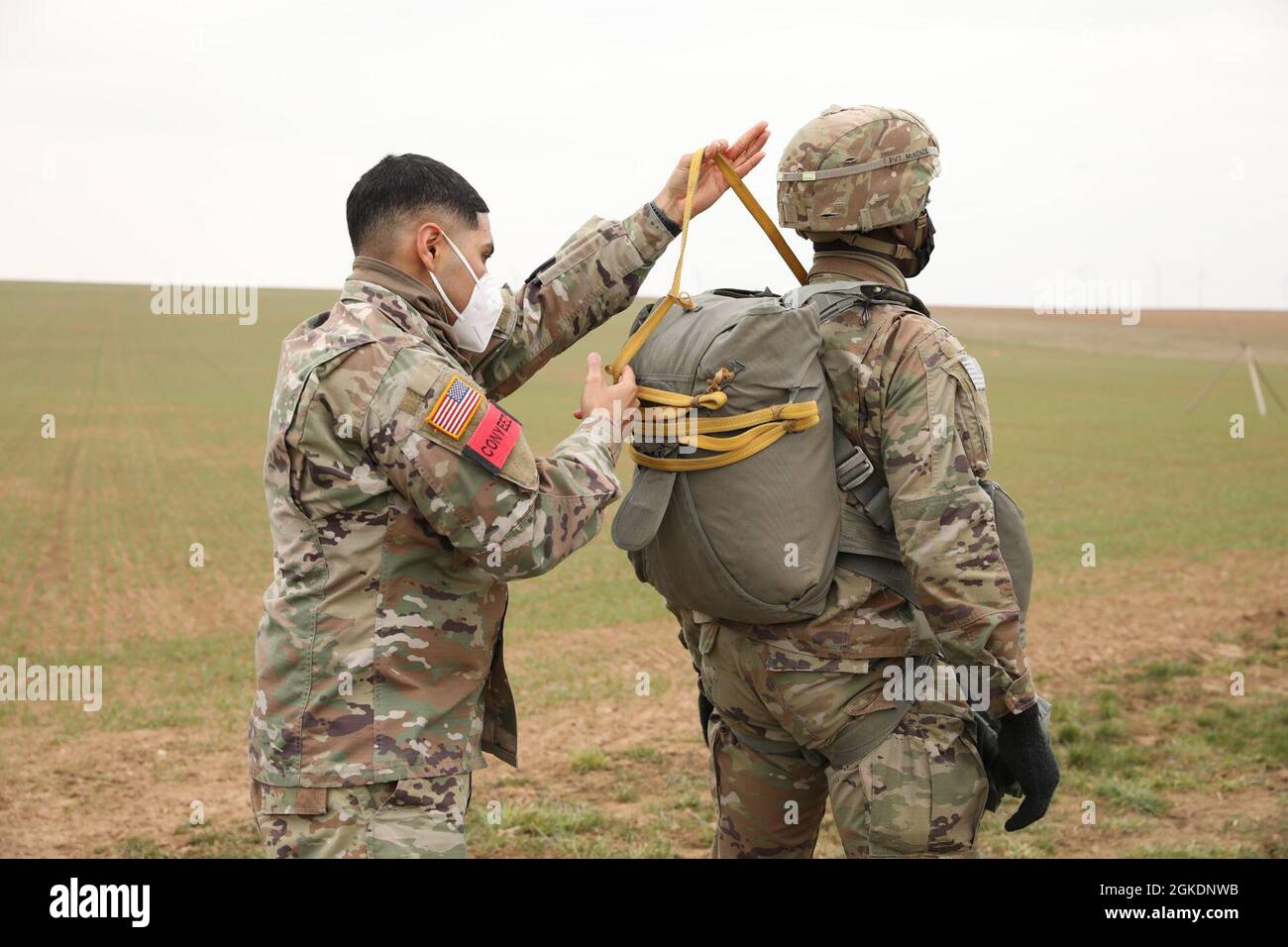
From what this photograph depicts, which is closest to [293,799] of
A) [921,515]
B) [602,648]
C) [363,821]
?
[363,821]

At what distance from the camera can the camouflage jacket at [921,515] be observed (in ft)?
11.1

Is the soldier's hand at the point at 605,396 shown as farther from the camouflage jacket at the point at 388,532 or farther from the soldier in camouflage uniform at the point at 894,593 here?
the soldier in camouflage uniform at the point at 894,593

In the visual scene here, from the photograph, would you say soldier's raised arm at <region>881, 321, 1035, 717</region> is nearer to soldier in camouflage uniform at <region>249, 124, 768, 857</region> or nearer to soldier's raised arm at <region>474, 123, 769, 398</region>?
soldier in camouflage uniform at <region>249, 124, 768, 857</region>

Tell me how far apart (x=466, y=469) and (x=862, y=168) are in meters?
1.48

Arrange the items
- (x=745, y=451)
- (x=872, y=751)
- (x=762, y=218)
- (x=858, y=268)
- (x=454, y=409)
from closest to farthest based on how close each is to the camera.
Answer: (x=454, y=409), (x=745, y=451), (x=872, y=751), (x=858, y=268), (x=762, y=218)

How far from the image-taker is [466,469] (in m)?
3.19

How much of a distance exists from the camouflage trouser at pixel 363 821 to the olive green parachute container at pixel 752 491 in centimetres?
89

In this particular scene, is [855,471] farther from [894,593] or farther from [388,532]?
[388,532]

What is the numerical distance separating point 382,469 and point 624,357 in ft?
2.86

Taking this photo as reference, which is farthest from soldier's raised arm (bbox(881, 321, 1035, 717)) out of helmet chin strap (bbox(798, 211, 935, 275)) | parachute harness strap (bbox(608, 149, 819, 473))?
helmet chin strap (bbox(798, 211, 935, 275))

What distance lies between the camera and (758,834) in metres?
3.98

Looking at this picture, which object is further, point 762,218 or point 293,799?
point 762,218

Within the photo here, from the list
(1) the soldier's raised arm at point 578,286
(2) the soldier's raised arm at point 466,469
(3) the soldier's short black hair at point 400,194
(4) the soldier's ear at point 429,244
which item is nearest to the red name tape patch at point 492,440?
(2) the soldier's raised arm at point 466,469

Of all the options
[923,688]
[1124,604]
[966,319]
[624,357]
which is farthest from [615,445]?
[966,319]
